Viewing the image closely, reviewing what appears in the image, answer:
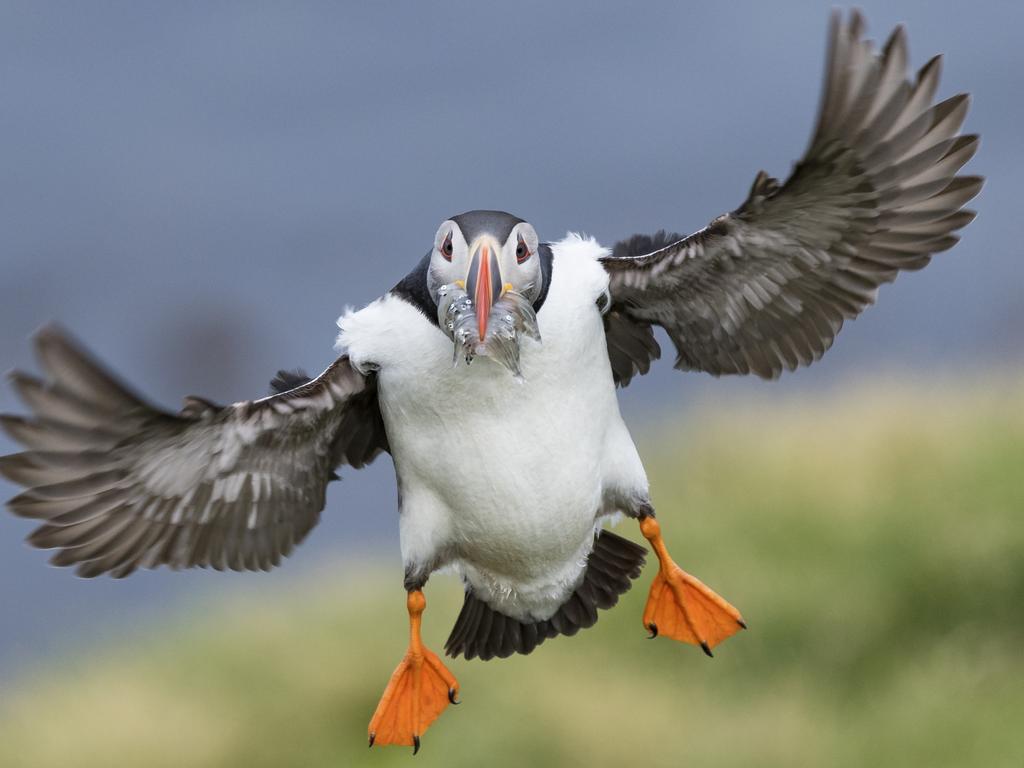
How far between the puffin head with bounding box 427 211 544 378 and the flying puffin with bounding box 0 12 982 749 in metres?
0.01

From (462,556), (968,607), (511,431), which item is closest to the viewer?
(511,431)

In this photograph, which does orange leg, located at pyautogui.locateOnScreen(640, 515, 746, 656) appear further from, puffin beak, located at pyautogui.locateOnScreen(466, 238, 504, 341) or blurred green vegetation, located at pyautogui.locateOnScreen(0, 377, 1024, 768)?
blurred green vegetation, located at pyautogui.locateOnScreen(0, 377, 1024, 768)

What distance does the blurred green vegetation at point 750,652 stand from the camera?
1201 centimetres

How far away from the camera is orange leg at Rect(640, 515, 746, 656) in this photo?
696 centimetres

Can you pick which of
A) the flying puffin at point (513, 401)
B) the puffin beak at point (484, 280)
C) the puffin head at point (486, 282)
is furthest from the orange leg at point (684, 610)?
the puffin beak at point (484, 280)

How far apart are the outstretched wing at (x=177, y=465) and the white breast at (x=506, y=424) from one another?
1.14 feet

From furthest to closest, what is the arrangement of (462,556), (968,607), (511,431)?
1. (968,607)
2. (462,556)
3. (511,431)

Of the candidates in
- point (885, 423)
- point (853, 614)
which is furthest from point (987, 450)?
point (853, 614)

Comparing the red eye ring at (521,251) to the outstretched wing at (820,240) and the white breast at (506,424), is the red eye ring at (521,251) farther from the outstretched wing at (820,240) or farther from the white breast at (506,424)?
the outstretched wing at (820,240)

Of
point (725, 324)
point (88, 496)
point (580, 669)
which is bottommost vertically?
point (88, 496)

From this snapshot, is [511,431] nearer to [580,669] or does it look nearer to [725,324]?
[725,324]

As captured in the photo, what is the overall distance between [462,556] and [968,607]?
697 cm

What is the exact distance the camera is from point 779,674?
1276cm

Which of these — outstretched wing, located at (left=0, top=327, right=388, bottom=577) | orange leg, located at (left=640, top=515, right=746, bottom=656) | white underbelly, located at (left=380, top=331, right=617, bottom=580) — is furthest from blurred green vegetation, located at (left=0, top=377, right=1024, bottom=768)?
white underbelly, located at (left=380, top=331, right=617, bottom=580)
